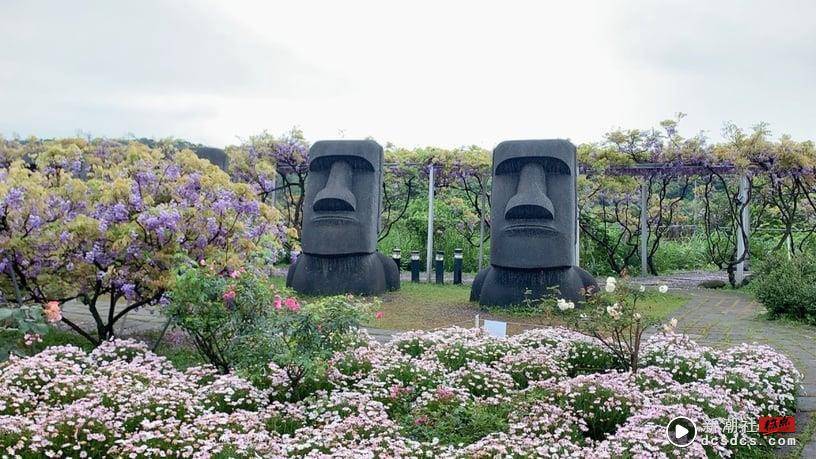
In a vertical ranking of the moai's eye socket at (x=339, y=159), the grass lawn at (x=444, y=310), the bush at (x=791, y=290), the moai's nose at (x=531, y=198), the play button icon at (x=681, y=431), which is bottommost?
the play button icon at (x=681, y=431)

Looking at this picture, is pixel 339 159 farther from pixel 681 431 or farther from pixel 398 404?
pixel 681 431

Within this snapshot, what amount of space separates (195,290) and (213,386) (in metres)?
0.72

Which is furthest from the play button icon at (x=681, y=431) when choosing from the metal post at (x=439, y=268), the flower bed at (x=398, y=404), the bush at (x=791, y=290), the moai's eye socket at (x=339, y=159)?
the metal post at (x=439, y=268)

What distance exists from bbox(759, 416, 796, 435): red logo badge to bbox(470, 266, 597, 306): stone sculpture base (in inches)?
180

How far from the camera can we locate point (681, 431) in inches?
151

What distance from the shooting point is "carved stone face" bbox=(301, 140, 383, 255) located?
10242mm

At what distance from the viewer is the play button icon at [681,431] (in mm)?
3758

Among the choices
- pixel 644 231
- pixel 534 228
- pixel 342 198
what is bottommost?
pixel 534 228

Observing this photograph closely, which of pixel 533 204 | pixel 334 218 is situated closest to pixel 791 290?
pixel 533 204

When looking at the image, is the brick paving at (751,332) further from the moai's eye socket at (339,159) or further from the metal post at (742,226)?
the moai's eye socket at (339,159)

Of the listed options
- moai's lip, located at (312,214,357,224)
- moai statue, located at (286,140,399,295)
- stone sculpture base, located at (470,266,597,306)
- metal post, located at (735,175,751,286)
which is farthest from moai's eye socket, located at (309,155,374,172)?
metal post, located at (735,175,751,286)

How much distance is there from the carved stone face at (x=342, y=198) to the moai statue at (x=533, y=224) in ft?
6.75

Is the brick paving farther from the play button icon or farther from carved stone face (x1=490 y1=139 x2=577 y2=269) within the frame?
carved stone face (x1=490 y1=139 x2=577 y2=269)

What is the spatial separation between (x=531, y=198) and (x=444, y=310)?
204 cm
